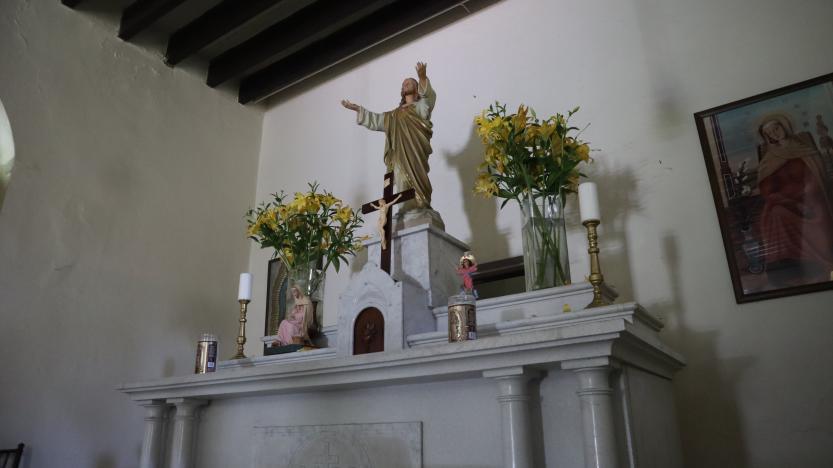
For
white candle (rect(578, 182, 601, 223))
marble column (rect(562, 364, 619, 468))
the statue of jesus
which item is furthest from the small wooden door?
marble column (rect(562, 364, 619, 468))

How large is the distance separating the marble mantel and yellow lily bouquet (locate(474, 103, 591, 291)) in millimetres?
286

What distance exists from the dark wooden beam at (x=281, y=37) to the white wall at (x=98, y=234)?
1.11ft

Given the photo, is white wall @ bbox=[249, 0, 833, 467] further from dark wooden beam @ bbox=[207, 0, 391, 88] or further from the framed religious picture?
dark wooden beam @ bbox=[207, 0, 391, 88]

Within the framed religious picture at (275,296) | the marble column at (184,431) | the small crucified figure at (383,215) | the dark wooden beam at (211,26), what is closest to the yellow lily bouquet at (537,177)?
the small crucified figure at (383,215)

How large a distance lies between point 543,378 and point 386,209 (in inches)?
59.1

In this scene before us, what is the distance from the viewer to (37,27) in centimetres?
482

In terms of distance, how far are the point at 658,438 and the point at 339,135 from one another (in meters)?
4.07

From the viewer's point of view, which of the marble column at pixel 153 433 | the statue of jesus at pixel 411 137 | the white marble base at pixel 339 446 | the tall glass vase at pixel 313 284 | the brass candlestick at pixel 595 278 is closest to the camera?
the white marble base at pixel 339 446

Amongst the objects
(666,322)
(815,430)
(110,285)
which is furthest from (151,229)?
(815,430)

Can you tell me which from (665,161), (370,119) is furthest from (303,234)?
(665,161)

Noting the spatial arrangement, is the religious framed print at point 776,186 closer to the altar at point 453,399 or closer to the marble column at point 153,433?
the altar at point 453,399

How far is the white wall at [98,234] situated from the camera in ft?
14.1

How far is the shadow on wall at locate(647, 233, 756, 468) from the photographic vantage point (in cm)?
325

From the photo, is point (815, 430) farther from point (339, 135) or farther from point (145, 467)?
point (339, 135)
